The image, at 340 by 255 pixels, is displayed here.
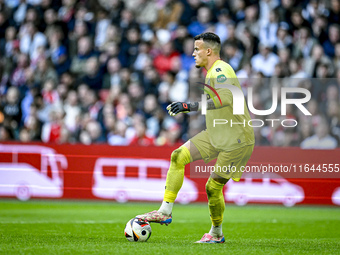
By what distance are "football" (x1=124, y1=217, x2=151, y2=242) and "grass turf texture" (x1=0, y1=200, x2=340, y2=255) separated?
0.32ft

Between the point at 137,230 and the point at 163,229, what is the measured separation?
2167 mm

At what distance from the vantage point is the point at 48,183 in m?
13.4

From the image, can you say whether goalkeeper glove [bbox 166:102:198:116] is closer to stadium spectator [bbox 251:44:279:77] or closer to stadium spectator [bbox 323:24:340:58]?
stadium spectator [bbox 251:44:279:77]

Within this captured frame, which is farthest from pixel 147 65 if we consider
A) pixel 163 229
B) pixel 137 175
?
pixel 163 229

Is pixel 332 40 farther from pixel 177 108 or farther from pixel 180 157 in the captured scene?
pixel 177 108

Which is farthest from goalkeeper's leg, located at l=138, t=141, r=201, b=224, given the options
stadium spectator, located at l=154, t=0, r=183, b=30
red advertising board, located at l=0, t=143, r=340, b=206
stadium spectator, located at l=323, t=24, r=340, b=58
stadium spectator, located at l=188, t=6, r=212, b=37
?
stadium spectator, located at l=154, t=0, r=183, b=30

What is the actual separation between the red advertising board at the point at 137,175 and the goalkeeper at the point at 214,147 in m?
5.75

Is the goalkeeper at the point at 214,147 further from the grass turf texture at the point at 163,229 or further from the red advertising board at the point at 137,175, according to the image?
the red advertising board at the point at 137,175

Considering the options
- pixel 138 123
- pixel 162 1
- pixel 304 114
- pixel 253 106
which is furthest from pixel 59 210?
pixel 162 1

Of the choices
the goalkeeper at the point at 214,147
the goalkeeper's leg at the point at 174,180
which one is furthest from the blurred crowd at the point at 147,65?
the goalkeeper's leg at the point at 174,180

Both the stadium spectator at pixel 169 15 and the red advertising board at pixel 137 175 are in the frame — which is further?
the stadium spectator at pixel 169 15

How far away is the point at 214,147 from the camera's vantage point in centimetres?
721

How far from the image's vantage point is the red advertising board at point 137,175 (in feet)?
42.4

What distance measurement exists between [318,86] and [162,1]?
5254mm
